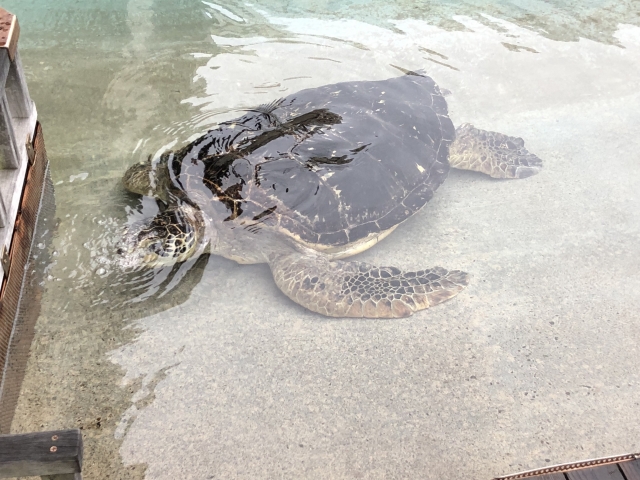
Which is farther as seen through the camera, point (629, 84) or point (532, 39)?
point (532, 39)

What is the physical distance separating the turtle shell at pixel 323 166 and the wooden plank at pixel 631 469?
220 cm

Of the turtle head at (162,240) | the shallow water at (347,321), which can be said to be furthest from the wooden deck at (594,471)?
the turtle head at (162,240)

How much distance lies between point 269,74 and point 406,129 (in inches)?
79.3

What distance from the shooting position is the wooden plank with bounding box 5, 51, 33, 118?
3.84 metres

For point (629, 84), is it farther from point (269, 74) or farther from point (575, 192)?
point (269, 74)

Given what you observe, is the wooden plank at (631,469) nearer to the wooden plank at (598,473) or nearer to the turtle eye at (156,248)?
the wooden plank at (598,473)

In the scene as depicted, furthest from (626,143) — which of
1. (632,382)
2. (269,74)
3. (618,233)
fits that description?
(269,74)

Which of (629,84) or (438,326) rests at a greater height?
(629,84)

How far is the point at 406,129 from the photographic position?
4.63 meters

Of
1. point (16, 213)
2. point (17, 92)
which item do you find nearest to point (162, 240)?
point (16, 213)

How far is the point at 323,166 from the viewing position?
13.2 ft

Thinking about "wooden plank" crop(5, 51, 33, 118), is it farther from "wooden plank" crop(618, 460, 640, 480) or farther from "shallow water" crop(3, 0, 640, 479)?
"wooden plank" crop(618, 460, 640, 480)

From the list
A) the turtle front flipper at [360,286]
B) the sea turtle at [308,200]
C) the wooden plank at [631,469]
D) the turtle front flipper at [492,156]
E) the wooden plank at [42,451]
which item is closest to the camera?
the wooden plank at [42,451]

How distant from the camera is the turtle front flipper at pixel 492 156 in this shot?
15.8ft
